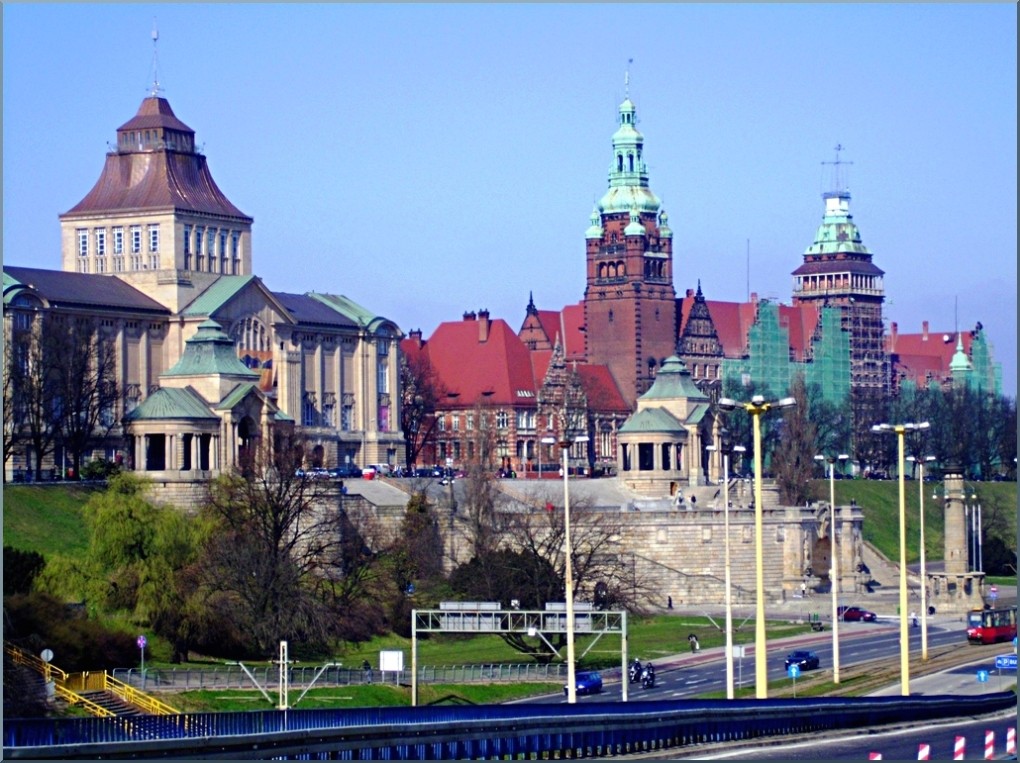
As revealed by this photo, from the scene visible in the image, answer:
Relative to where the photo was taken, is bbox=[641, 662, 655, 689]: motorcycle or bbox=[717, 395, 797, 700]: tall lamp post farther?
Result: bbox=[641, 662, 655, 689]: motorcycle

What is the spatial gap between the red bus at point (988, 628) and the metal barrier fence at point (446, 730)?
3966 cm

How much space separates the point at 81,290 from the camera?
490 feet

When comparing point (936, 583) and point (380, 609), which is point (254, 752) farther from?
point (936, 583)

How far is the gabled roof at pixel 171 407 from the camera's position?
132 metres

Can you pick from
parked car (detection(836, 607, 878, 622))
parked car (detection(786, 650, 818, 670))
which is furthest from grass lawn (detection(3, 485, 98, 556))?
parked car (detection(836, 607, 878, 622))

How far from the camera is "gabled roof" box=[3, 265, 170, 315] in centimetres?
14388

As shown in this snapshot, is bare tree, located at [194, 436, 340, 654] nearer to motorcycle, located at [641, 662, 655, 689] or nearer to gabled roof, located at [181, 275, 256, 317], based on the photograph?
motorcycle, located at [641, 662, 655, 689]

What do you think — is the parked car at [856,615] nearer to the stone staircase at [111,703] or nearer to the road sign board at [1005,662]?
the road sign board at [1005,662]

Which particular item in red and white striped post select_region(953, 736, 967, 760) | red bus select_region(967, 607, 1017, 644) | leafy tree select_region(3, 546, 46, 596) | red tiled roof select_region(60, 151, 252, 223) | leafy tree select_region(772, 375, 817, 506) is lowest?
red and white striped post select_region(953, 736, 967, 760)

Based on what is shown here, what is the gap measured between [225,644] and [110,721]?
1793 inches

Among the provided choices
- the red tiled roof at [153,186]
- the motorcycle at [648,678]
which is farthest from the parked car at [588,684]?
Result: the red tiled roof at [153,186]

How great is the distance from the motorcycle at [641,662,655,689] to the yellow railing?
21.8 metres

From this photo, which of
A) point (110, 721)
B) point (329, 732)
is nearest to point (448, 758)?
point (329, 732)

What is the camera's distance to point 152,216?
6289 inches
